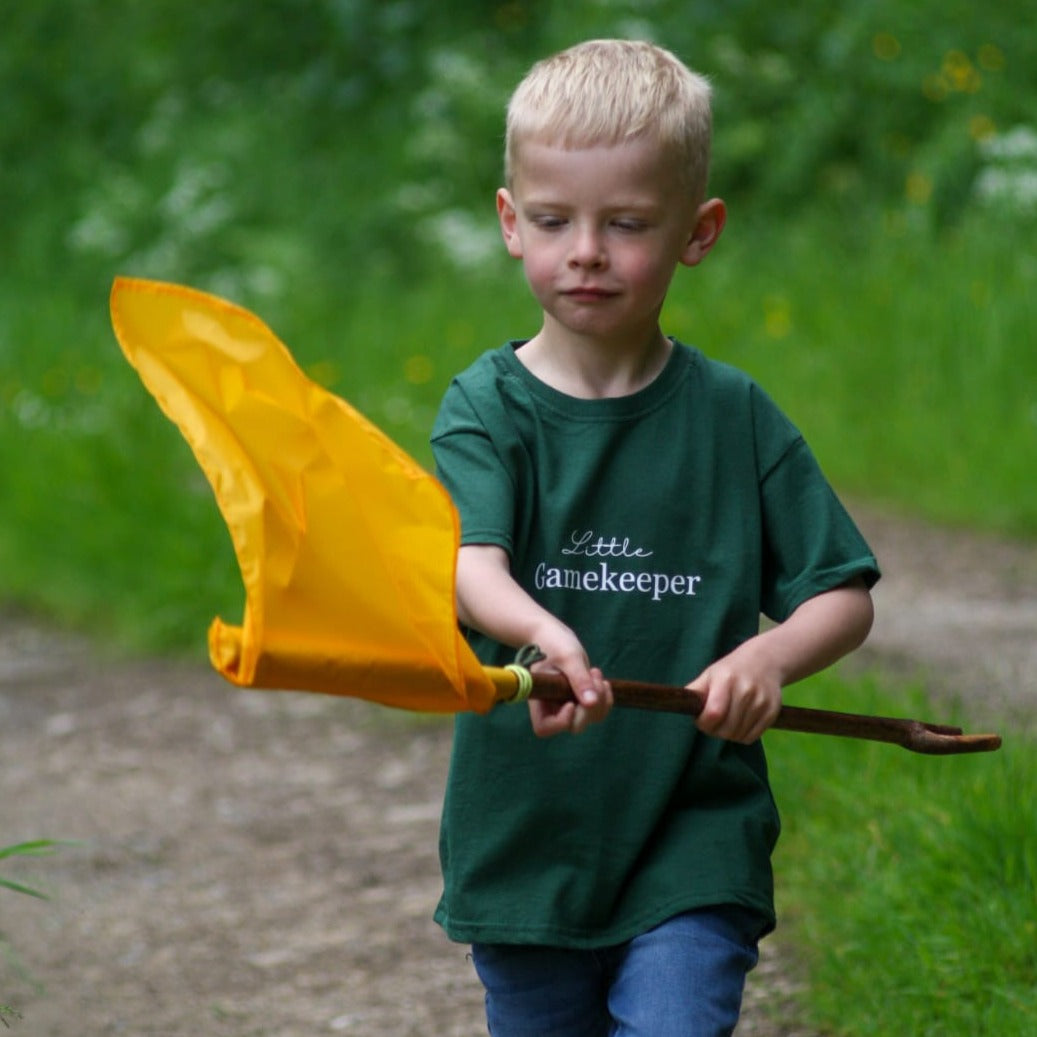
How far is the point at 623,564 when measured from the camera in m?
2.25

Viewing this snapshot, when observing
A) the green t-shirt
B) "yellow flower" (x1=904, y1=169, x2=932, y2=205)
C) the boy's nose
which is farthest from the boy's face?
"yellow flower" (x1=904, y1=169, x2=932, y2=205)

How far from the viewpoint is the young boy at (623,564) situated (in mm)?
2176

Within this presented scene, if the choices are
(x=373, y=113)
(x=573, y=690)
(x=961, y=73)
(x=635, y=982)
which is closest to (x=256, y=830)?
(x=635, y=982)

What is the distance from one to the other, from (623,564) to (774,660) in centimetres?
24

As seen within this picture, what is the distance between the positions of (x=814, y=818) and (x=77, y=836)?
1851 millimetres

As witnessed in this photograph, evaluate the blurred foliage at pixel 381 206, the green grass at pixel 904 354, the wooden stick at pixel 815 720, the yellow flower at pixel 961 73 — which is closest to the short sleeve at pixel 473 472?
the wooden stick at pixel 815 720

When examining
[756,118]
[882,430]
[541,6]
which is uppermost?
[541,6]

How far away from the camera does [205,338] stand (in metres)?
1.78

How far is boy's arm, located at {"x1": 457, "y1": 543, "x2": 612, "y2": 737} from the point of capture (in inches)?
73.2

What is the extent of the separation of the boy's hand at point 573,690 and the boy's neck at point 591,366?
1.39ft

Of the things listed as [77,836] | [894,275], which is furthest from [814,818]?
[894,275]

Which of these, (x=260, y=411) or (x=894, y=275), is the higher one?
(x=894, y=275)

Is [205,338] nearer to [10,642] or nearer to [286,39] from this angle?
[10,642]

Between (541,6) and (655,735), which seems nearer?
(655,735)
